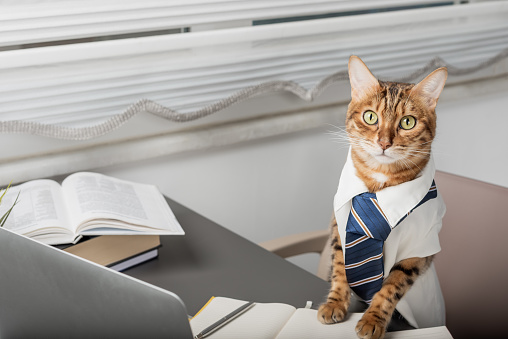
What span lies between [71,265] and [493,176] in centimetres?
218

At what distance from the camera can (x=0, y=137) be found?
132 cm

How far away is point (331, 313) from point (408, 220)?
177mm

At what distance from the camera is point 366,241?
90 cm

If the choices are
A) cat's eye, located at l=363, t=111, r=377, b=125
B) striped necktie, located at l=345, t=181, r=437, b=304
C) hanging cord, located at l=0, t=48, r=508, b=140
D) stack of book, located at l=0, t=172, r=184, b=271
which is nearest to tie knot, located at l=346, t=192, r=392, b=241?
striped necktie, located at l=345, t=181, r=437, b=304

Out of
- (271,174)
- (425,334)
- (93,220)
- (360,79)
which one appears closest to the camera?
(425,334)

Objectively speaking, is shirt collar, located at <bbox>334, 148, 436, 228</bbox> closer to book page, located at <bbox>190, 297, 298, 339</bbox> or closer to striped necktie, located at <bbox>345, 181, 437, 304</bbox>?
striped necktie, located at <bbox>345, 181, 437, 304</bbox>

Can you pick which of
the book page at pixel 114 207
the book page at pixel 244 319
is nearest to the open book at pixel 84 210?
the book page at pixel 114 207

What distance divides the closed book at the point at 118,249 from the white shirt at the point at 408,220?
37 centimetres

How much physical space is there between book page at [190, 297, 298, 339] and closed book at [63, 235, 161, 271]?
235mm

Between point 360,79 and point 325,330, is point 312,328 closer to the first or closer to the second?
point 325,330

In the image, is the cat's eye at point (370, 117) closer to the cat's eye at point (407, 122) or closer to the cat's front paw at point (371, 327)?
the cat's eye at point (407, 122)

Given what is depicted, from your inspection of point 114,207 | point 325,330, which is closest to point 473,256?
point 325,330

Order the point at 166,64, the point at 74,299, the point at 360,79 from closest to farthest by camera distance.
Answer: the point at 74,299 → the point at 360,79 → the point at 166,64

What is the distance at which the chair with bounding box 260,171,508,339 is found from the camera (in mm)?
1142
